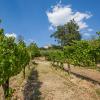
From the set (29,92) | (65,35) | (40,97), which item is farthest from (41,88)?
(65,35)

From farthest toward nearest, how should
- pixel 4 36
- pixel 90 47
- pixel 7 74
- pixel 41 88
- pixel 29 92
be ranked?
pixel 90 47 < pixel 41 88 < pixel 29 92 < pixel 4 36 < pixel 7 74

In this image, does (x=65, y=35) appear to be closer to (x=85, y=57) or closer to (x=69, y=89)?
(x=85, y=57)

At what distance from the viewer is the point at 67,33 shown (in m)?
112

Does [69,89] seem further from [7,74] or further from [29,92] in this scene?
[7,74]

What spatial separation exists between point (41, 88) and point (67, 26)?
3433 inches

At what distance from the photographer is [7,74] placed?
17.2 metres

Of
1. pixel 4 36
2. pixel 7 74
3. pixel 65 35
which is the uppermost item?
pixel 65 35

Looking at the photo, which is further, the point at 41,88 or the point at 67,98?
the point at 41,88

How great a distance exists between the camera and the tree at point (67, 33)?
110 meters

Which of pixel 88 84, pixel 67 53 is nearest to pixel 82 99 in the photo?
pixel 88 84

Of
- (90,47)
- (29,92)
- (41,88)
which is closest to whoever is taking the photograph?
(29,92)

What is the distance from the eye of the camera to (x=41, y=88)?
89.5 ft

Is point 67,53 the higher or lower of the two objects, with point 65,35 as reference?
lower

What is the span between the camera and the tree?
4326 inches
